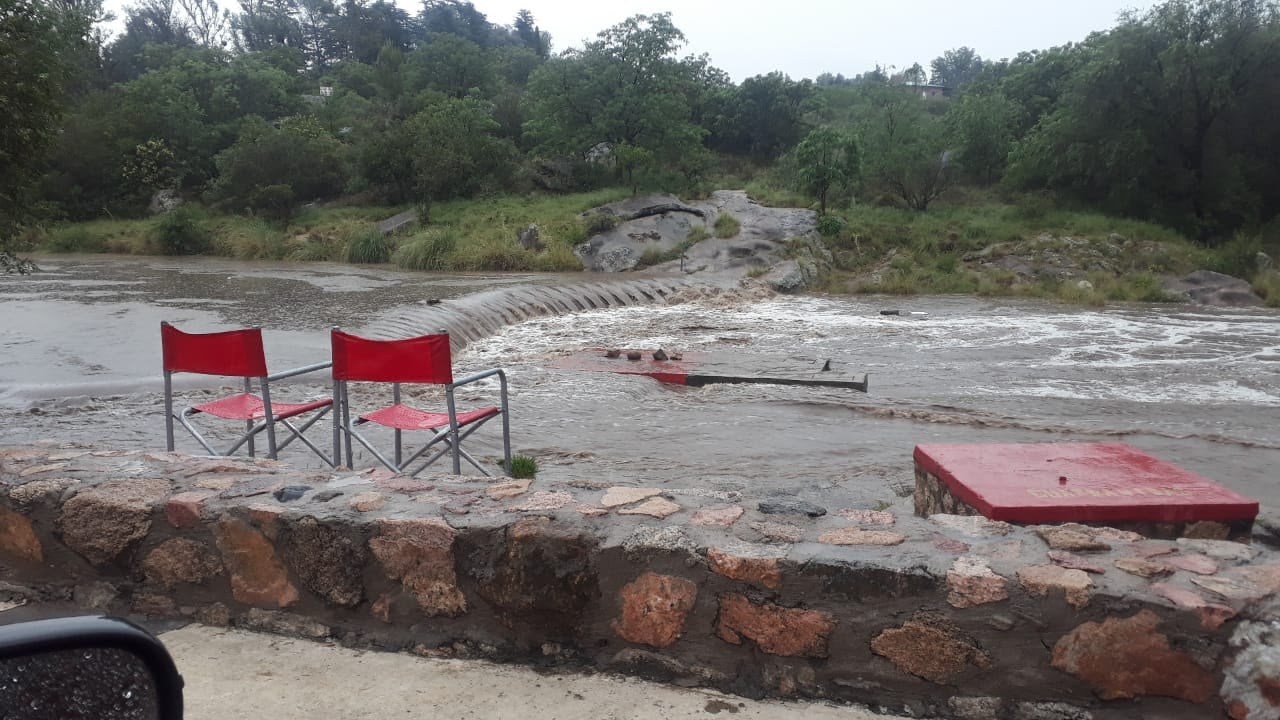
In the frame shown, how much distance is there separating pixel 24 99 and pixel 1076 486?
8887 millimetres

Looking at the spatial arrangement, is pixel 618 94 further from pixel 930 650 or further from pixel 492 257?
pixel 930 650

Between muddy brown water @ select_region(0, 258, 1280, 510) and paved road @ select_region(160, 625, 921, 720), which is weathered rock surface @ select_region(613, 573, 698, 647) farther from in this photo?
muddy brown water @ select_region(0, 258, 1280, 510)

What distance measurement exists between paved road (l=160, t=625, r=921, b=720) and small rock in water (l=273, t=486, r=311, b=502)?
0.49 m

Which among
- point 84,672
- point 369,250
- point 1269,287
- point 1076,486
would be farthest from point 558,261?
point 84,672

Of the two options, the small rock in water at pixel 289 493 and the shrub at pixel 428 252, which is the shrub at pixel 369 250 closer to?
the shrub at pixel 428 252

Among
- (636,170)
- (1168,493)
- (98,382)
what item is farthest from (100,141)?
(1168,493)

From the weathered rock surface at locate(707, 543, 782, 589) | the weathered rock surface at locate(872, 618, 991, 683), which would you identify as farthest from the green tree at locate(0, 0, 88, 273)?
the weathered rock surface at locate(872, 618, 991, 683)

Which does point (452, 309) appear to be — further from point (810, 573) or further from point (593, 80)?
point (593, 80)

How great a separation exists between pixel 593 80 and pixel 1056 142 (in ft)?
53.0

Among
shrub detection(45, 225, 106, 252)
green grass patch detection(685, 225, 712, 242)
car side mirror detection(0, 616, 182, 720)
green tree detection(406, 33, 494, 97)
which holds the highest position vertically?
green tree detection(406, 33, 494, 97)

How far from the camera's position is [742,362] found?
12156mm

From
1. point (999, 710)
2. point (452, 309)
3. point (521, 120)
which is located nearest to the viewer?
point (999, 710)

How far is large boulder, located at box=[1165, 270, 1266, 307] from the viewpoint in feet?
67.9

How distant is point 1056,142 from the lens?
92.3ft
